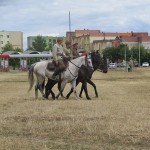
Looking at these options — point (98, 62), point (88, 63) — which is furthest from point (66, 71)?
point (98, 62)

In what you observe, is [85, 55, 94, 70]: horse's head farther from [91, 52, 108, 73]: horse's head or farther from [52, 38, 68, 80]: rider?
[52, 38, 68, 80]: rider

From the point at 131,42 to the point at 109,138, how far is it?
587 feet

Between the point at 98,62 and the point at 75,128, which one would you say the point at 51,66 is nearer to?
the point at 98,62

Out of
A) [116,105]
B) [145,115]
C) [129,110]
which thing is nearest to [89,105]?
[116,105]

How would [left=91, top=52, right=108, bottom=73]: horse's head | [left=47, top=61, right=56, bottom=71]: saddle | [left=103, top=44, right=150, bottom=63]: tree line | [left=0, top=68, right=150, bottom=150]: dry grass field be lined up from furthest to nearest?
1. [left=103, top=44, right=150, bottom=63]: tree line
2. [left=91, top=52, right=108, bottom=73]: horse's head
3. [left=47, top=61, right=56, bottom=71]: saddle
4. [left=0, top=68, right=150, bottom=150]: dry grass field

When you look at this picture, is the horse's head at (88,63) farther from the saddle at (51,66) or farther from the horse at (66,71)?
the saddle at (51,66)

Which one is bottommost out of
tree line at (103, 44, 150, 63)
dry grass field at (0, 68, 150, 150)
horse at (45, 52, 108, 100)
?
tree line at (103, 44, 150, 63)

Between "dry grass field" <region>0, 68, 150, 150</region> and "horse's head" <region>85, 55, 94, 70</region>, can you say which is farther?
"horse's head" <region>85, 55, 94, 70</region>

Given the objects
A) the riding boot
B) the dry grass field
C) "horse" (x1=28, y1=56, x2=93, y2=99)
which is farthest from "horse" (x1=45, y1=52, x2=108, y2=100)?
the dry grass field

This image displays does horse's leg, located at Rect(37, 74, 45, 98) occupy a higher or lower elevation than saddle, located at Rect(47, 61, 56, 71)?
lower

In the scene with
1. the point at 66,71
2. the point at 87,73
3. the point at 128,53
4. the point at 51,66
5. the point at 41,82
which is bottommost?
the point at 128,53

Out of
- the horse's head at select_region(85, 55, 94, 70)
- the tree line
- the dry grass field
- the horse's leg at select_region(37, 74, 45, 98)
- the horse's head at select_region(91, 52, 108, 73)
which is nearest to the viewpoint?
the dry grass field

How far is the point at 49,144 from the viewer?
8602 mm

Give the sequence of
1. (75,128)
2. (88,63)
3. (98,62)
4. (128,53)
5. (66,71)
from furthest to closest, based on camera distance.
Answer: (128,53), (98,62), (88,63), (66,71), (75,128)
